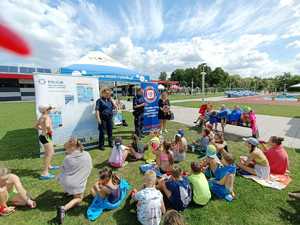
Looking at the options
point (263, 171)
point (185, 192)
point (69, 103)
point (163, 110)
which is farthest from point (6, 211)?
point (163, 110)

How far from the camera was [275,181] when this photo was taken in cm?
430

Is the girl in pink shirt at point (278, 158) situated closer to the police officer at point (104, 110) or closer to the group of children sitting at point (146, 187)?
the group of children sitting at point (146, 187)

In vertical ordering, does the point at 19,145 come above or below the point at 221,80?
below

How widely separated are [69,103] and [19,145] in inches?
106

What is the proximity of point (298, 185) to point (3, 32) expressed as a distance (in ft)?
17.7

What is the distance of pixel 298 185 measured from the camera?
13.8ft

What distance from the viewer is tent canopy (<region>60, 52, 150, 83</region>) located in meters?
7.89

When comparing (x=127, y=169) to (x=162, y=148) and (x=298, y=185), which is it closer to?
(x=162, y=148)

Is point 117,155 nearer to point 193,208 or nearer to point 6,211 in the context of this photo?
point 193,208

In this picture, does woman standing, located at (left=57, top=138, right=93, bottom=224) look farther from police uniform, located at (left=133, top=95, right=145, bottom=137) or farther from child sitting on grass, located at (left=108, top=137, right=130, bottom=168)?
police uniform, located at (left=133, top=95, right=145, bottom=137)

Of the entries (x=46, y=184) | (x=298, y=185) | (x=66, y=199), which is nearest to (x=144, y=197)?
(x=66, y=199)

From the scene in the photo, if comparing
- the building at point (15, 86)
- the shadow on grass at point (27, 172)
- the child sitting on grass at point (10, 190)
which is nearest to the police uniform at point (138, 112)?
the shadow on grass at point (27, 172)

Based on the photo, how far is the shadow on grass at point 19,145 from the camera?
5.90 meters

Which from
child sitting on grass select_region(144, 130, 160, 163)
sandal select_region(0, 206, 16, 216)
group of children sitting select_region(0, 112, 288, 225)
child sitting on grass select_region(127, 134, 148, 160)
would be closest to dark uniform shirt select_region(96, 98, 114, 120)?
child sitting on grass select_region(127, 134, 148, 160)
